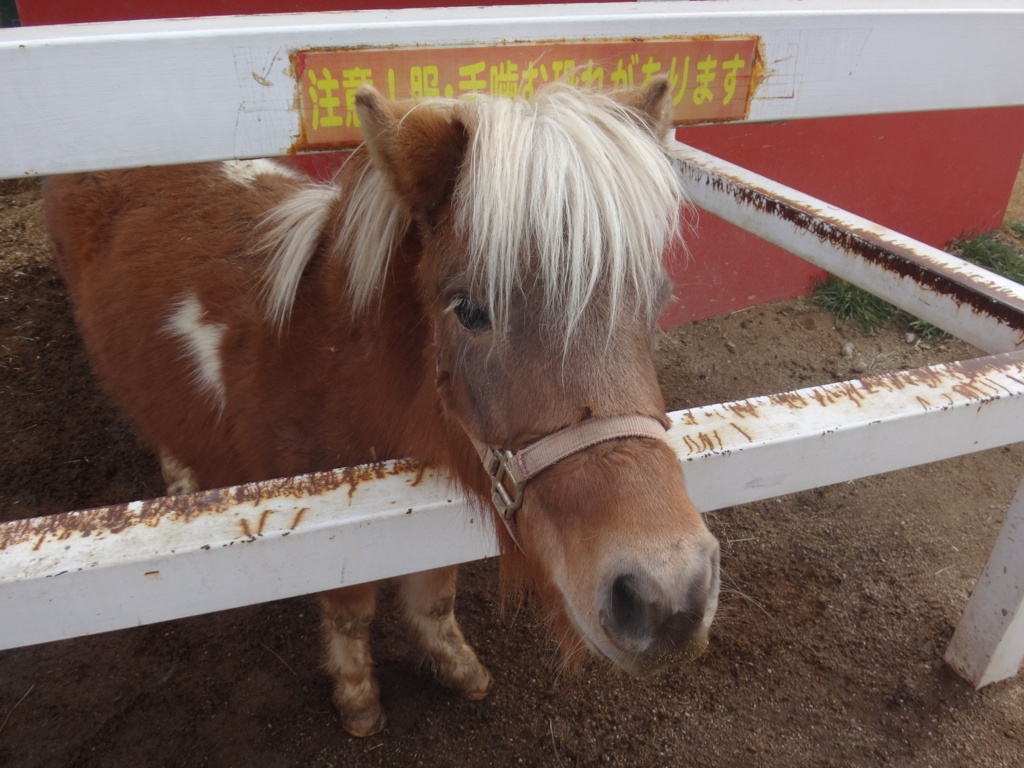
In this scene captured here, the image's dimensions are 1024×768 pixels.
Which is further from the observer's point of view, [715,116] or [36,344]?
[36,344]

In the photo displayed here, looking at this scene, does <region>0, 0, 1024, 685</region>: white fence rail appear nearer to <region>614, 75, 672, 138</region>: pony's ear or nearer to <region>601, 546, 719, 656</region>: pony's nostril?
<region>614, 75, 672, 138</region>: pony's ear

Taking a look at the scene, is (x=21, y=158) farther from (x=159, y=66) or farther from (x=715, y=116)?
(x=715, y=116)

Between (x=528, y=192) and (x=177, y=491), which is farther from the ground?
(x=528, y=192)

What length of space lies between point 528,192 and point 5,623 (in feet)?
3.63

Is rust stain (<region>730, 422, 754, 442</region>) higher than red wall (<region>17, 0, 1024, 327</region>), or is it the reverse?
rust stain (<region>730, 422, 754, 442</region>)

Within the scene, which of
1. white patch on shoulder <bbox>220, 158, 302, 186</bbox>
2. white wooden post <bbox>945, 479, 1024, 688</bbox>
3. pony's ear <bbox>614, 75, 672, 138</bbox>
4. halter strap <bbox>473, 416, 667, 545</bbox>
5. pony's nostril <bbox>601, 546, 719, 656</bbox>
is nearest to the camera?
pony's nostril <bbox>601, 546, 719, 656</bbox>

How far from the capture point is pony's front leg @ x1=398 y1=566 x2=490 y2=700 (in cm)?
247

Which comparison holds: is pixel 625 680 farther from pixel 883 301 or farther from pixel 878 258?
pixel 883 301

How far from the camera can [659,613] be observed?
1078 millimetres

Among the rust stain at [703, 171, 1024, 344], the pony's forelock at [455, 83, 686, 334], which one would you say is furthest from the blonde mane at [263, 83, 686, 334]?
the rust stain at [703, 171, 1024, 344]

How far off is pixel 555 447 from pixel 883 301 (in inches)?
176

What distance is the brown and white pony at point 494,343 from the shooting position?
1.18 m

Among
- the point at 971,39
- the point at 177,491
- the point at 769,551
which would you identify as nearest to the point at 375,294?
the point at 971,39

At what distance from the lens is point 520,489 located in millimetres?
1297
